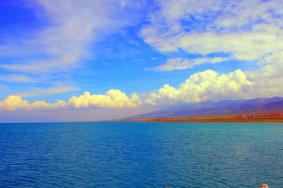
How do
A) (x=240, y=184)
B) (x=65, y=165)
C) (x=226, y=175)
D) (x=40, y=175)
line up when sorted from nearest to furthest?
(x=240, y=184) → (x=226, y=175) → (x=40, y=175) → (x=65, y=165)

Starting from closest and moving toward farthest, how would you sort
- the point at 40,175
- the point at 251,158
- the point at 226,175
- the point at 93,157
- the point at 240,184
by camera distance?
the point at 240,184
the point at 226,175
the point at 40,175
the point at 251,158
the point at 93,157

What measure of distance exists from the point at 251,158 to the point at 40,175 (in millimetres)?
50943

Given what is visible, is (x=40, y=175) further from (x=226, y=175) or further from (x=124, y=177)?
(x=226, y=175)

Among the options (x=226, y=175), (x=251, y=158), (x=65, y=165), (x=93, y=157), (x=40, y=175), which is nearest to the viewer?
(x=226, y=175)

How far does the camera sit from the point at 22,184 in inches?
2180

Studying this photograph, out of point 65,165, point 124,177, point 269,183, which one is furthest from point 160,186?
point 65,165

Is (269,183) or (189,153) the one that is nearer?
(269,183)

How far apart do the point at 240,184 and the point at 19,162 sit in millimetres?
55750

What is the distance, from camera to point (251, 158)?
77.9m

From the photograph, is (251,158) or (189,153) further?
(189,153)

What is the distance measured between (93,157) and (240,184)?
44.9 metres

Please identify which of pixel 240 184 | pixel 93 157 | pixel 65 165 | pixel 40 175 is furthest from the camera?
pixel 93 157

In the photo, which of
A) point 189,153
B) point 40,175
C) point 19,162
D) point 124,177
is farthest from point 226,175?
point 19,162

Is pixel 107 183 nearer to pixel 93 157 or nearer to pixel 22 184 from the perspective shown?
pixel 22 184
